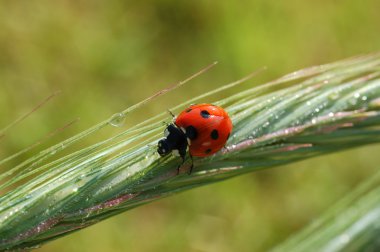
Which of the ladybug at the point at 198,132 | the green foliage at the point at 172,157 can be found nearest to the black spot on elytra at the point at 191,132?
the ladybug at the point at 198,132

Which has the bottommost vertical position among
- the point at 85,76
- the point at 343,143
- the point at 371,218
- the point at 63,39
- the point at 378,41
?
the point at 371,218

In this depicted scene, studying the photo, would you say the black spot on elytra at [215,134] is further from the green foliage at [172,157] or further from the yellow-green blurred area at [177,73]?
the yellow-green blurred area at [177,73]

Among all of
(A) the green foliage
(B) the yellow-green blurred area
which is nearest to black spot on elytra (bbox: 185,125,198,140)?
(A) the green foliage

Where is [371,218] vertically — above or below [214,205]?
below

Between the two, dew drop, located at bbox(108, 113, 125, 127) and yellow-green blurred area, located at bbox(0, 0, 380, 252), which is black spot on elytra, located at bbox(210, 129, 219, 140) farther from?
yellow-green blurred area, located at bbox(0, 0, 380, 252)

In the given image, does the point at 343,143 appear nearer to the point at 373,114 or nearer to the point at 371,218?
the point at 373,114

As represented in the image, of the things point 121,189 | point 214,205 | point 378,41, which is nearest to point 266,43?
point 378,41

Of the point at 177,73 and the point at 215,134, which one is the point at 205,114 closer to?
the point at 215,134

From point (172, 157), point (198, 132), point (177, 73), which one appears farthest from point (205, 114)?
point (177, 73)
